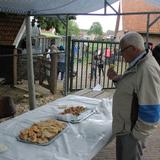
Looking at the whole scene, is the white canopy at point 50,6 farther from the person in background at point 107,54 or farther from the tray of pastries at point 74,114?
the person in background at point 107,54

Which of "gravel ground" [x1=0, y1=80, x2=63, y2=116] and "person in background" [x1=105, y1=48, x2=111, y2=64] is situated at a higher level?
"person in background" [x1=105, y1=48, x2=111, y2=64]

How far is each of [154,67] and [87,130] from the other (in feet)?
3.05

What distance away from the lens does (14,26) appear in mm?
10492

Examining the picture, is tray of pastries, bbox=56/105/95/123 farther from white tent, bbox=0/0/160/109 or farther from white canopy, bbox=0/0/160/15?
A: white canopy, bbox=0/0/160/15

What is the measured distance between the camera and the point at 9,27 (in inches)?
411

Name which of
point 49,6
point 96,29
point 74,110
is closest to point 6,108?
point 74,110

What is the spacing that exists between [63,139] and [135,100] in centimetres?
73

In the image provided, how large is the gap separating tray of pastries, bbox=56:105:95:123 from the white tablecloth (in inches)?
2.4

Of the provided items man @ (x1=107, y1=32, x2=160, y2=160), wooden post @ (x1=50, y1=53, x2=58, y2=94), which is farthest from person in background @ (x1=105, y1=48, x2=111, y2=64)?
man @ (x1=107, y1=32, x2=160, y2=160)

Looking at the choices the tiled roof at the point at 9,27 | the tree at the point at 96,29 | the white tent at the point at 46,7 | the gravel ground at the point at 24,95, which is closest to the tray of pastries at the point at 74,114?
the white tent at the point at 46,7

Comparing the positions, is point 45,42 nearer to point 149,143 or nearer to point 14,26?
point 14,26

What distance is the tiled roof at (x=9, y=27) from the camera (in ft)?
33.7

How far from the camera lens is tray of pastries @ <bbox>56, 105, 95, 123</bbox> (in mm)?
3383

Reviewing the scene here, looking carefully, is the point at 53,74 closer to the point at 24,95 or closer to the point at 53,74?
the point at 53,74
